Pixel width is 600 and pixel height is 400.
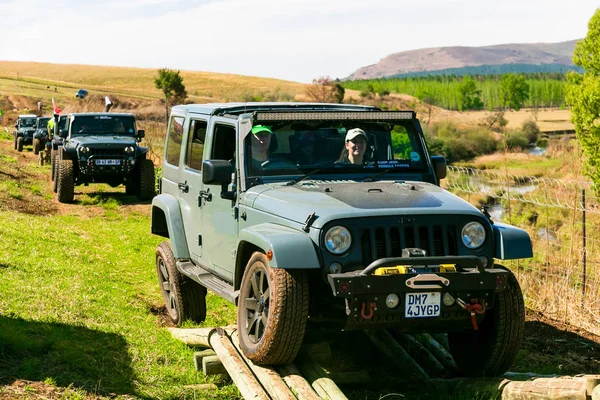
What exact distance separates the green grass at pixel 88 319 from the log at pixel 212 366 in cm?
13

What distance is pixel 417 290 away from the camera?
5.14 metres

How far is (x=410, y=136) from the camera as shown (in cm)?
690

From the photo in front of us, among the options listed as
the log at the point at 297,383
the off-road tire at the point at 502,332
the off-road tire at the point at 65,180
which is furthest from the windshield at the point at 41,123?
the off-road tire at the point at 502,332

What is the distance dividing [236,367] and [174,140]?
3134mm

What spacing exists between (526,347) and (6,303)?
15.5ft

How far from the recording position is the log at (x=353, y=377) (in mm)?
5861

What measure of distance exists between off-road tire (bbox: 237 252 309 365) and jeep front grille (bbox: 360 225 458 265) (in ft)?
1.49

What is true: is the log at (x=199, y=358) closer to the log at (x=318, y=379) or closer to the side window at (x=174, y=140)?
the log at (x=318, y=379)

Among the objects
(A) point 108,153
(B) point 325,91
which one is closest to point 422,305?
(A) point 108,153

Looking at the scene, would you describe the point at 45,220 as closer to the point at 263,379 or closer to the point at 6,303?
the point at 6,303

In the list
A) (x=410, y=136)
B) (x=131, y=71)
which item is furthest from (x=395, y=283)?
(x=131, y=71)

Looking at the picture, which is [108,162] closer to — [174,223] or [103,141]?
[103,141]

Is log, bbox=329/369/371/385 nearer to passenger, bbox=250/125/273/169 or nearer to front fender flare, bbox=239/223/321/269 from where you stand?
front fender flare, bbox=239/223/321/269

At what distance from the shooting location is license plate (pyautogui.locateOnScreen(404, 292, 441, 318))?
17.0 ft
